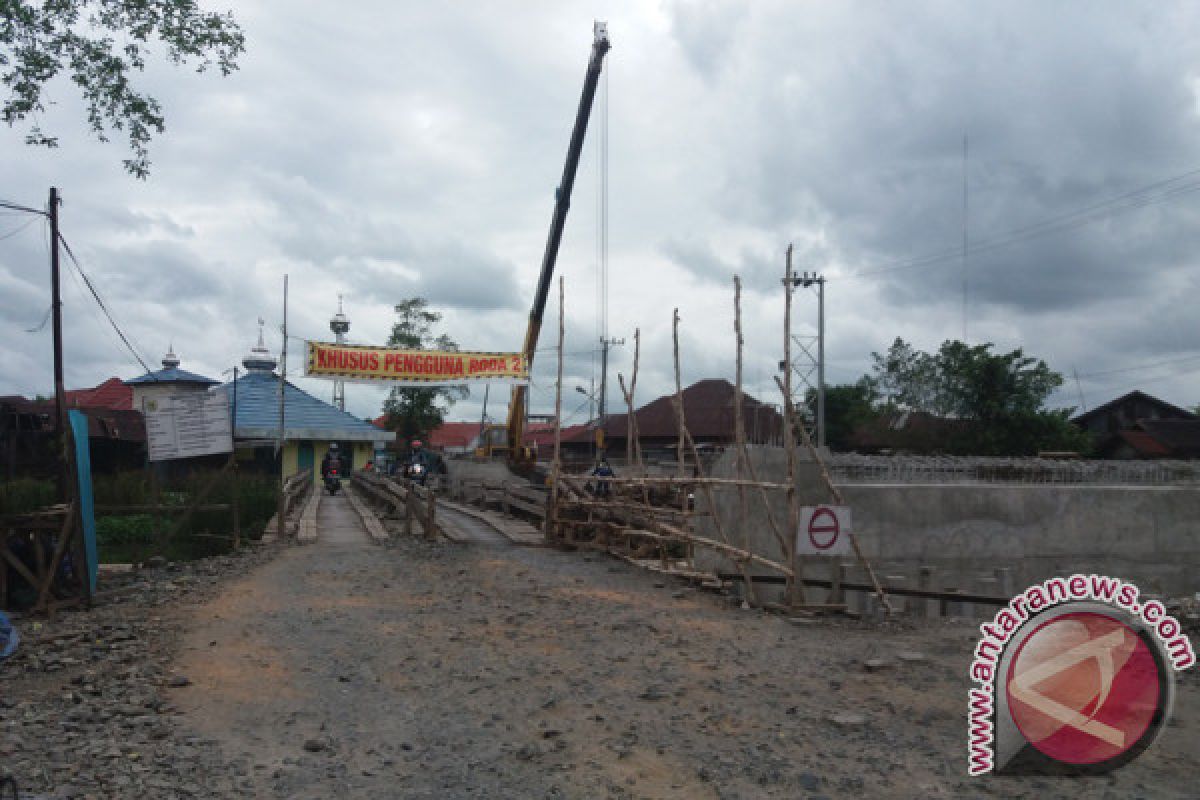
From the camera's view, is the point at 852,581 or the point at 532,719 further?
the point at 852,581

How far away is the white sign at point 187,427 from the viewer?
43.5 ft

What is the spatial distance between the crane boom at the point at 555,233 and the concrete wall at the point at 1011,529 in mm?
11998

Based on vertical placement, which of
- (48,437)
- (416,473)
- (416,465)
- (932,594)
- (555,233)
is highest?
(555,233)

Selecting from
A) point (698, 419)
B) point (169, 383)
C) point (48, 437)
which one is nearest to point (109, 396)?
point (169, 383)

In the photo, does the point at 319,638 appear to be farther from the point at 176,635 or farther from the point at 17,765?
the point at 17,765

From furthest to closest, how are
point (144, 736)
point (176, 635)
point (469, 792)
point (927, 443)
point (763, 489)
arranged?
1. point (927, 443)
2. point (763, 489)
3. point (176, 635)
4. point (144, 736)
5. point (469, 792)

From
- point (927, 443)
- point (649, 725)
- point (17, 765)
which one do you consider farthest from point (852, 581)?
point (927, 443)

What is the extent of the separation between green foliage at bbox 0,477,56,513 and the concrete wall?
968cm

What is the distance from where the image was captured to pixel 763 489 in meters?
10.9

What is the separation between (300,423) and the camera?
39406 mm

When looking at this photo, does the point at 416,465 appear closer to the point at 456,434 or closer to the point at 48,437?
the point at 48,437

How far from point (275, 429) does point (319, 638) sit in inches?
1211

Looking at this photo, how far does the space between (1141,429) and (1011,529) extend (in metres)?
33.6

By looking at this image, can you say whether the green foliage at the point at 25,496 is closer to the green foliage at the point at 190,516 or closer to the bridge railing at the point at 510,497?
the green foliage at the point at 190,516
